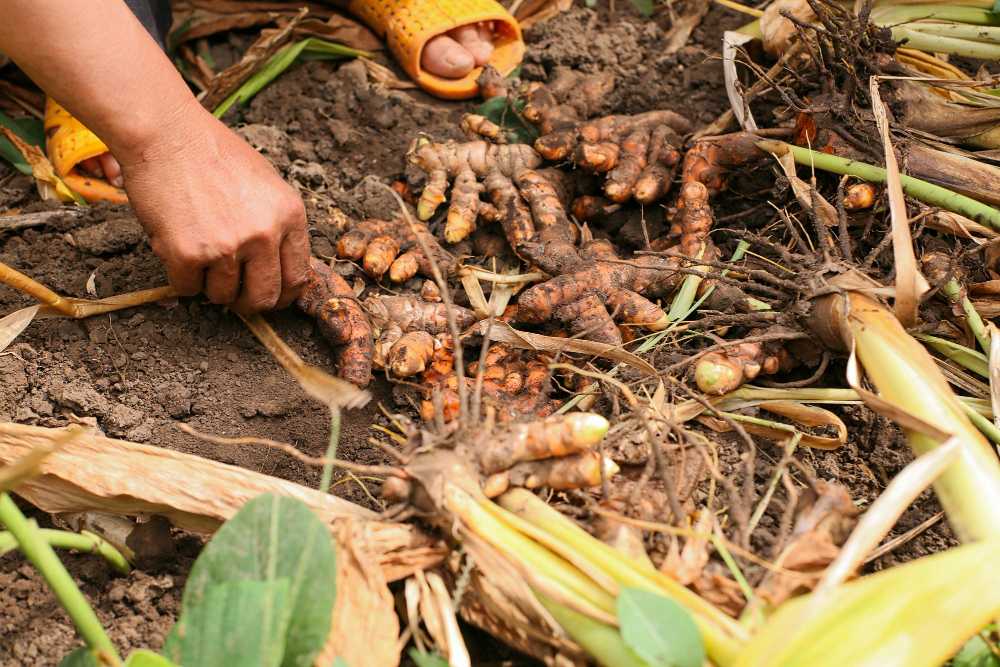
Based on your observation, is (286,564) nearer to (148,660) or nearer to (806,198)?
(148,660)

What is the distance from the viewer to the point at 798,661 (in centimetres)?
82

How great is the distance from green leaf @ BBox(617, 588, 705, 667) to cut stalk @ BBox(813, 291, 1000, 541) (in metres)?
0.36

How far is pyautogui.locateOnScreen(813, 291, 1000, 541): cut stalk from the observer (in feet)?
3.27

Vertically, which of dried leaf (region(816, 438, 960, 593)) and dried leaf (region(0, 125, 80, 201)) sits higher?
dried leaf (region(0, 125, 80, 201))

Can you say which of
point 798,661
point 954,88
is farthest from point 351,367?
point 954,88

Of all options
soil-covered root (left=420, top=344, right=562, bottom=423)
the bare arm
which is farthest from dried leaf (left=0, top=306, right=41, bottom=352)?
soil-covered root (left=420, top=344, right=562, bottom=423)

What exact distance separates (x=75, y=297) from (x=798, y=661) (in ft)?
4.60

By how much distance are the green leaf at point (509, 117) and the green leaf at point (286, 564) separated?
1.30 metres

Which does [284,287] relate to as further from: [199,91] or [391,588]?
[199,91]

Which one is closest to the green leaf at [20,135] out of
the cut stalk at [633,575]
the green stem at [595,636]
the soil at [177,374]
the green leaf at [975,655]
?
the soil at [177,374]

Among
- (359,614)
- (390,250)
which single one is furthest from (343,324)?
(359,614)

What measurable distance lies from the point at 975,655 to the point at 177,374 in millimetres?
1282

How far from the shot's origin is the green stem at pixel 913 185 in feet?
4.99

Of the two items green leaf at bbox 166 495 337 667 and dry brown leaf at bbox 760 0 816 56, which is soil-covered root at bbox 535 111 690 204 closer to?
dry brown leaf at bbox 760 0 816 56
